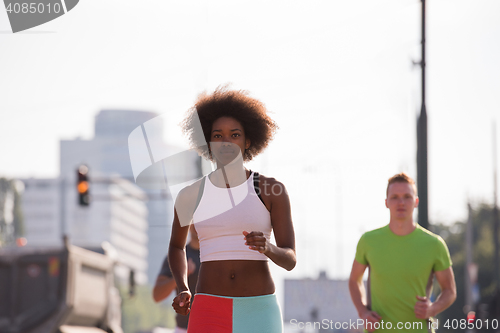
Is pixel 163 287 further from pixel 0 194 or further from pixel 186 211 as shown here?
pixel 0 194

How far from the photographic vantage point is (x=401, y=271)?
5754 millimetres

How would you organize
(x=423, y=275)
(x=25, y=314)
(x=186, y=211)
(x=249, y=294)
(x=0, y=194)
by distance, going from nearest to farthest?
(x=249, y=294) → (x=186, y=211) → (x=423, y=275) → (x=25, y=314) → (x=0, y=194)

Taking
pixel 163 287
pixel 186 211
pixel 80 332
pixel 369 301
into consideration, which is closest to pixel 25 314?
pixel 80 332

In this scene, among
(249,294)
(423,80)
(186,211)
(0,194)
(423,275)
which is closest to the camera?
(249,294)

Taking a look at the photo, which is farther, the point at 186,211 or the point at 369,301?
the point at 369,301

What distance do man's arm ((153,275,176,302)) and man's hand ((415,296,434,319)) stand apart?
2025mm

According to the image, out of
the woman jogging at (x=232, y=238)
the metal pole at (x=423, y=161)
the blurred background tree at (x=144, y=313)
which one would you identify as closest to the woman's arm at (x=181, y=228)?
the woman jogging at (x=232, y=238)

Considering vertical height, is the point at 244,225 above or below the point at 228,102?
below

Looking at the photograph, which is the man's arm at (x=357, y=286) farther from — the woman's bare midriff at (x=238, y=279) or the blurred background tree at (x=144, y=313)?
the blurred background tree at (x=144, y=313)

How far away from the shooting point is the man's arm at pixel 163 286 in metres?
6.47

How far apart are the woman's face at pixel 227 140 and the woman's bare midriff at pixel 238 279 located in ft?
2.06

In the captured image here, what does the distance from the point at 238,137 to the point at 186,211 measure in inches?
20.9

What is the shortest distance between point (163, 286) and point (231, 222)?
238 cm

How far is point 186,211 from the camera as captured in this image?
4555 millimetres
